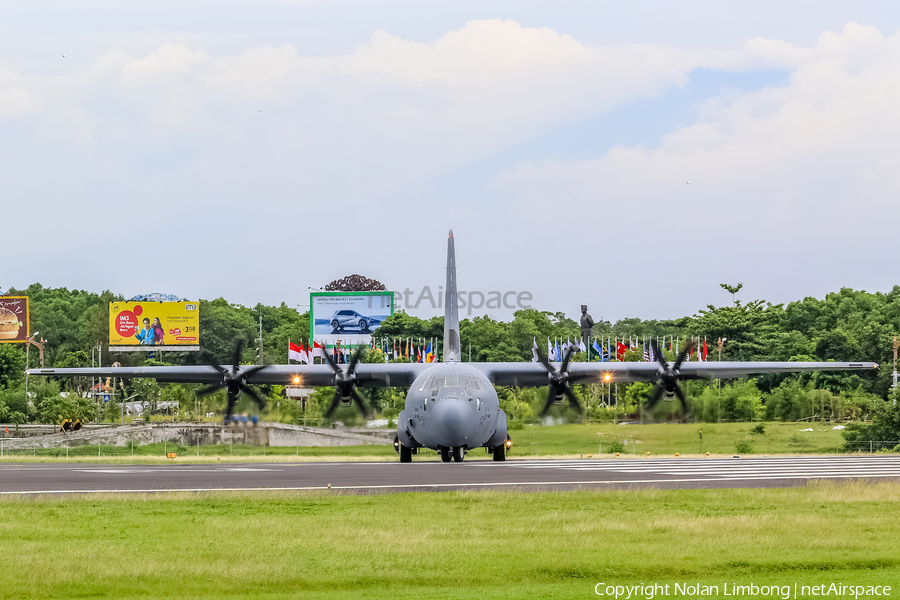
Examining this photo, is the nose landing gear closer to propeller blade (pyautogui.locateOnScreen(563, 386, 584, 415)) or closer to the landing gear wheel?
the landing gear wheel

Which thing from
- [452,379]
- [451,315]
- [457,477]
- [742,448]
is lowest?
[742,448]

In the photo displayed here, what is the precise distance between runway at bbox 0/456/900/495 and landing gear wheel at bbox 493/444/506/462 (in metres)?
3.59

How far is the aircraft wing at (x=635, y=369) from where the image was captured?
43.8m

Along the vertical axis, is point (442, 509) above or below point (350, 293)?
below

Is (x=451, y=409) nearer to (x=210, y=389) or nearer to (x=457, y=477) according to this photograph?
(x=457, y=477)

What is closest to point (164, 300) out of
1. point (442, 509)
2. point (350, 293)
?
point (350, 293)

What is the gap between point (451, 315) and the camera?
44.2 meters

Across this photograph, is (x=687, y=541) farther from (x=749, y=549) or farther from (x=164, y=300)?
(x=164, y=300)

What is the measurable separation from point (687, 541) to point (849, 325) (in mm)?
101452

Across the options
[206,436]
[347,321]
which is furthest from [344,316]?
[206,436]

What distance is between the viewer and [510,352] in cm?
11969

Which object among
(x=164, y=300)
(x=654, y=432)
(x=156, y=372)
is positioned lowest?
(x=654, y=432)

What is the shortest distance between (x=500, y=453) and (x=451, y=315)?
6.49 metres

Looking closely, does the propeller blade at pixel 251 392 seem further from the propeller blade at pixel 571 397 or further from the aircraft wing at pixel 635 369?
the propeller blade at pixel 571 397
